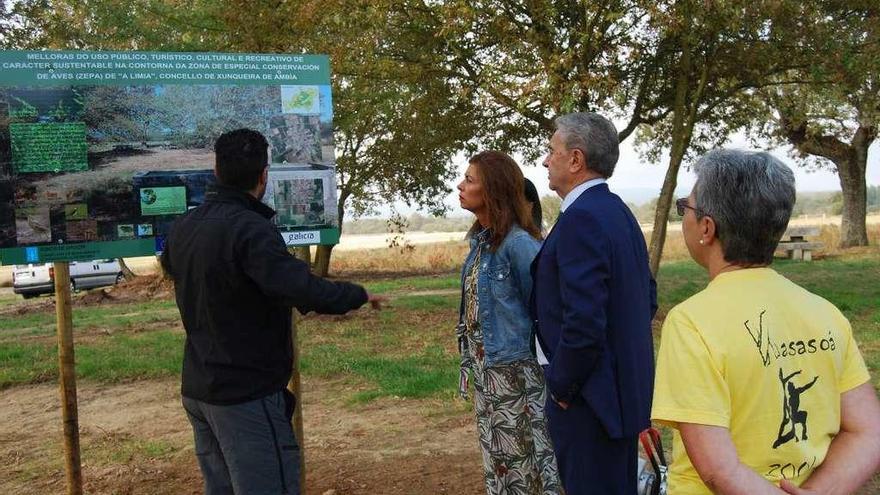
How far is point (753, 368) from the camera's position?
1.79m

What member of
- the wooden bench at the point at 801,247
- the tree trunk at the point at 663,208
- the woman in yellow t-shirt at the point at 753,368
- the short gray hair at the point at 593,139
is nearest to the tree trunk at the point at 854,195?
the wooden bench at the point at 801,247

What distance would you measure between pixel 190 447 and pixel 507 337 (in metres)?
3.48

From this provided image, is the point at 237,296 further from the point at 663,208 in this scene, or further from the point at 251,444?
the point at 663,208

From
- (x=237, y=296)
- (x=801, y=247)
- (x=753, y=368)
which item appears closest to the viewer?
(x=753, y=368)

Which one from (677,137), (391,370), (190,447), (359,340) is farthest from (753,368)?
(677,137)

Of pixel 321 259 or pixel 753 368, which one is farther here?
pixel 321 259

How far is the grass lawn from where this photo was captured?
841 cm

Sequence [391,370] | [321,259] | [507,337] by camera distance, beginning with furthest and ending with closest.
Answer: [321,259] → [391,370] → [507,337]

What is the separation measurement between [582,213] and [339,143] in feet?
46.7

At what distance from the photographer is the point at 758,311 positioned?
1824 millimetres

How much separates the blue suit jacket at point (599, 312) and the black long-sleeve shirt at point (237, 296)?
80 centimetres

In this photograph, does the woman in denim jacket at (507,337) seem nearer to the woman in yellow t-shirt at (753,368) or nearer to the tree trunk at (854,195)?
the woman in yellow t-shirt at (753,368)

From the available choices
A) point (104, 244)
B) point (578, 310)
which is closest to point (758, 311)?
point (578, 310)

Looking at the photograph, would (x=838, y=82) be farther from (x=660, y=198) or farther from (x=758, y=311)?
(x=758, y=311)
